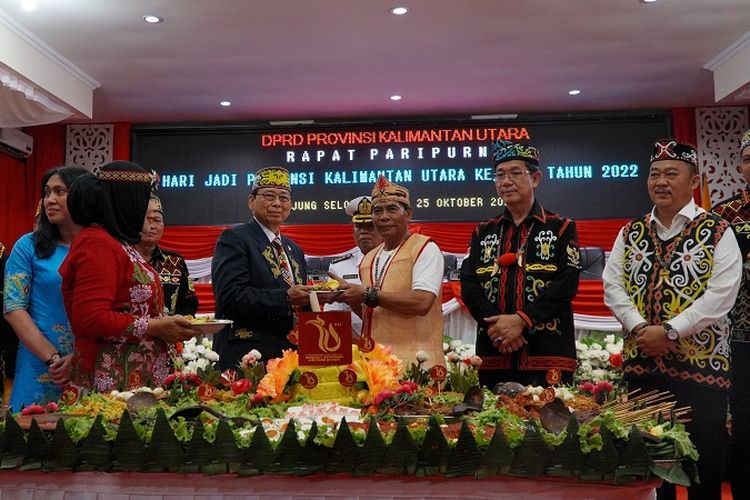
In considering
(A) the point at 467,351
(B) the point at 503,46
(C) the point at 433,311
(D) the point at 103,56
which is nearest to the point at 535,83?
(B) the point at 503,46

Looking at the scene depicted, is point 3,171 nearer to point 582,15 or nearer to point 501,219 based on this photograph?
point 582,15

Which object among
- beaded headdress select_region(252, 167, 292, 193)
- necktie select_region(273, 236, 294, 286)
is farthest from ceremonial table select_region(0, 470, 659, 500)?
beaded headdress select_region(252, 167, 292, 193)

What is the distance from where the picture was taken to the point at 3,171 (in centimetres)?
753

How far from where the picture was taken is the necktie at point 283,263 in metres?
3.30

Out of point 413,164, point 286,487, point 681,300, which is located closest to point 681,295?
point 681,300

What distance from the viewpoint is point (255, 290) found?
122 inches

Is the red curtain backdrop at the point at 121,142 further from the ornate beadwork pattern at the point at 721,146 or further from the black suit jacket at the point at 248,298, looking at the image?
the ornate beadwork pattern at the point at 721,146

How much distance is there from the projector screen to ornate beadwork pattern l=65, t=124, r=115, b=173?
51 centimetres

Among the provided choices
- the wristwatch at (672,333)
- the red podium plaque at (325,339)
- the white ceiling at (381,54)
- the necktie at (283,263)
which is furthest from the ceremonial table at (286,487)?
the white ceiling at (381,54)

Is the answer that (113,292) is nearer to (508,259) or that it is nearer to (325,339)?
(325,339)

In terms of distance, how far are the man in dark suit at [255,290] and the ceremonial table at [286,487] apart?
1.40 m

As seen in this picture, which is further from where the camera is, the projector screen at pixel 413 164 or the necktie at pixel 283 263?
the projector screen at pixel 413 164

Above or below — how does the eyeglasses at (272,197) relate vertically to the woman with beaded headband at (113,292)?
above

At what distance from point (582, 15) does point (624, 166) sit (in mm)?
2321
